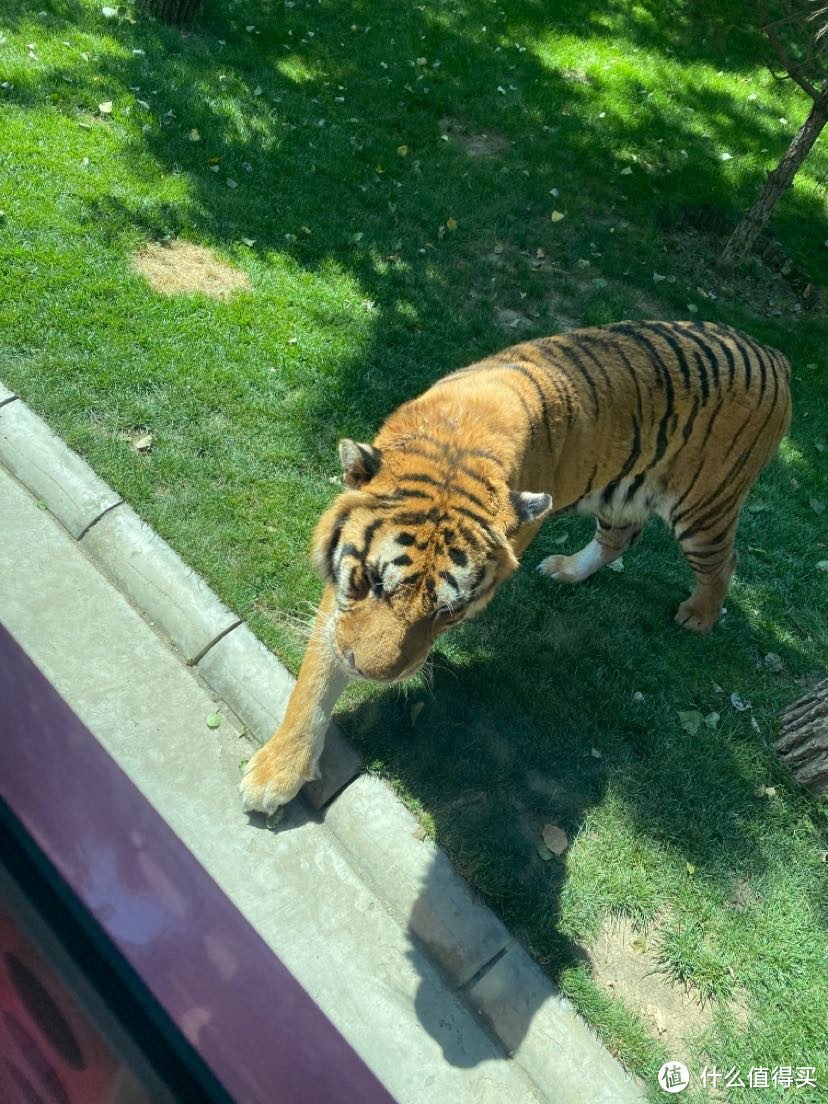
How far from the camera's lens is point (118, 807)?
1.70 metres

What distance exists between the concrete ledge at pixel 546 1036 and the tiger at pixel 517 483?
109 centimetres

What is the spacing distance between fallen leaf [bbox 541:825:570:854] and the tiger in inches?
41.9

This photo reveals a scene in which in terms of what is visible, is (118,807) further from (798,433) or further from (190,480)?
(798,433)

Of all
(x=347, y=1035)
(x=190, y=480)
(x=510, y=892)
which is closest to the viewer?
(x=347, y=1035)

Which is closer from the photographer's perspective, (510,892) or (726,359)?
(510,892)

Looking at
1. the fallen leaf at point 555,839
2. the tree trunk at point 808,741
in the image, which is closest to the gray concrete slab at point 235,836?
the fallen leaf at point 555,839

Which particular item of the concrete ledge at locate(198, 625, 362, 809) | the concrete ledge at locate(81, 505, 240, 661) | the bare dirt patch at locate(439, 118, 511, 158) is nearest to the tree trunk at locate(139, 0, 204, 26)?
the bare dirt patch at locate(439, 118, 511, 158)

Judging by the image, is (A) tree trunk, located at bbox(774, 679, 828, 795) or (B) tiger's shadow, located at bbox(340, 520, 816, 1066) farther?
(A) tree trunk, located at bbox(774, 679, 828, 795)

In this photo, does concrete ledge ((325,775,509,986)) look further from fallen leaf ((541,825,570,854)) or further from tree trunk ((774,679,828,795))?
tree trunk ((774,679,828,795))

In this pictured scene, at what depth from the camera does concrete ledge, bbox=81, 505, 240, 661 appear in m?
3.82

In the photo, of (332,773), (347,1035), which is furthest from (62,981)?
(332,773)

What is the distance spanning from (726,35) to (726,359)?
9198mm

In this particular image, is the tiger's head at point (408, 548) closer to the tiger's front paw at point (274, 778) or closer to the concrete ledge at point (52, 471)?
the tiger's front paw at point (274, 778)

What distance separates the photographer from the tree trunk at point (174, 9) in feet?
24.2
